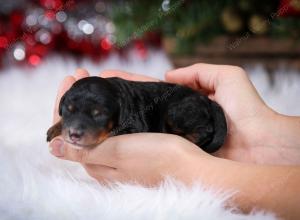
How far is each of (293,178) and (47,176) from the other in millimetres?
642

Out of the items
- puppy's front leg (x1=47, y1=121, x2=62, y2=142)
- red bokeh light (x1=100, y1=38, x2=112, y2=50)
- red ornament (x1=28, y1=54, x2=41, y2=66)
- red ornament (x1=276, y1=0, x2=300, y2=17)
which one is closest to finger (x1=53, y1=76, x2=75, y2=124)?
puppy's front leg (x1=47, y1=121, x2=62, y2=142)

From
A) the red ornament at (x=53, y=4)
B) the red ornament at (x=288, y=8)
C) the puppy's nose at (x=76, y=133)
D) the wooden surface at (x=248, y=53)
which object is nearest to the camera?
the puppy's nose at (x=76, y=133)

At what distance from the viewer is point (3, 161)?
1.52 meters

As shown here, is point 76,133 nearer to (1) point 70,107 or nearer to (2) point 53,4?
(1) point 70,107

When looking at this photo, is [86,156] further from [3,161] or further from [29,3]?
[29,3]

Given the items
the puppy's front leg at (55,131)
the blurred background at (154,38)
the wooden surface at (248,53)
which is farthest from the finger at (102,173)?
the wooden surface at (248,53)

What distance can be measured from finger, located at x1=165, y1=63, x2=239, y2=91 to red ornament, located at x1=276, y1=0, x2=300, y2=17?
77 cm

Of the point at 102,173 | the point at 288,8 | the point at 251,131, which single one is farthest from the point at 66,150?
the point at 288,8

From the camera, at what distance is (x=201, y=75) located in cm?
171

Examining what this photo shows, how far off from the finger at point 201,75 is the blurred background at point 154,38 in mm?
557

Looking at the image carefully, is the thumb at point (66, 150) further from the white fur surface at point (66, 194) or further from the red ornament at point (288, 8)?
the red ornament at point (288, 8)

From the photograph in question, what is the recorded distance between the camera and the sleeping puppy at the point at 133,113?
1.22 metres

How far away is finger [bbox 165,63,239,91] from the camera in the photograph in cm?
167

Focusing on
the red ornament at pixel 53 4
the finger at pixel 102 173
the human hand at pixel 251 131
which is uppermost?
the red ornament at pixel 53 4
